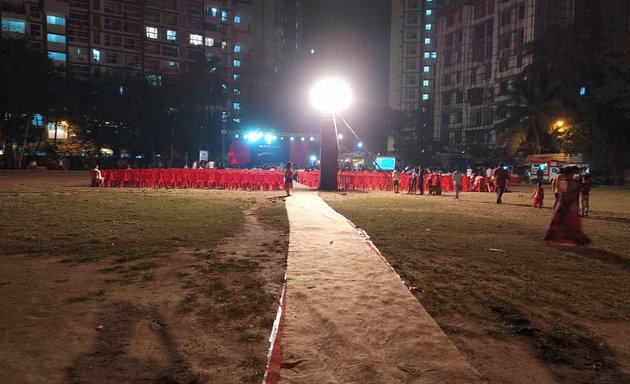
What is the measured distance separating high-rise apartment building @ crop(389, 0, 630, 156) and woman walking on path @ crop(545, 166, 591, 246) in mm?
44967

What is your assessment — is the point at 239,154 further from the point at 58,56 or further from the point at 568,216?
the point at 568,216

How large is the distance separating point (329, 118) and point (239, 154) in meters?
29.8

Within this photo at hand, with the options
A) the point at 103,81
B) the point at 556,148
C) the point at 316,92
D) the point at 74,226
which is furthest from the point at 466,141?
the point at 74,226

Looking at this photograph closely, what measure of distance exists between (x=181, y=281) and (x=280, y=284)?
1.48 m

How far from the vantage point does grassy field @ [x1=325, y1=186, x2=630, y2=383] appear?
4168 mm

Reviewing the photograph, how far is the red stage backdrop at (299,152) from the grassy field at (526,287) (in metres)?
40.0

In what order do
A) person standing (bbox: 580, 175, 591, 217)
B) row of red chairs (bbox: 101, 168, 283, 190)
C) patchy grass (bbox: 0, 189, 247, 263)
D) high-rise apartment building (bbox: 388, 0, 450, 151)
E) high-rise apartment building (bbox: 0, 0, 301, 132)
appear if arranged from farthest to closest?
1. high-rise apartment building (bbox: 388, 0, 450, 151)
2. high-rise apartment building (bbox: 0, 0, 301, 132)
3. row of red chairs (bbox: 101, 168, 283, 190)
4. person standing (bbox: 580, 175, 591, 217)
5. patchy grass (bbox: 0, 189, 247, 263)

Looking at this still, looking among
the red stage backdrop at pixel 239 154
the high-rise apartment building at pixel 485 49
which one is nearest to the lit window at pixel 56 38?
the red stage backdrop at pixel 239 154

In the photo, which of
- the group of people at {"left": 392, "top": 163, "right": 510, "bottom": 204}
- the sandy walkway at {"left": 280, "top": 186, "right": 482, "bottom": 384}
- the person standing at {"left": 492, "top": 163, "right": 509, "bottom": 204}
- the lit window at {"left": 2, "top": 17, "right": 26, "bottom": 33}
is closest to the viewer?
the sandy walkway at {"left": 280, "top": 186, "right": 482, "bottom": 384}

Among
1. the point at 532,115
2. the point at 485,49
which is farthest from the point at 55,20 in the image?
the point at 532,115

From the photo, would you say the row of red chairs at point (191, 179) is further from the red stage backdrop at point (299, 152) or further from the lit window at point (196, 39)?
the lit window at point (196, 39)

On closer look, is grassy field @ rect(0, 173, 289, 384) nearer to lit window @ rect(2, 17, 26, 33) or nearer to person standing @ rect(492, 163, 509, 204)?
person standing @ rect(492, 163, 509, 204)

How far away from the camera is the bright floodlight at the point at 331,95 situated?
22.4 m

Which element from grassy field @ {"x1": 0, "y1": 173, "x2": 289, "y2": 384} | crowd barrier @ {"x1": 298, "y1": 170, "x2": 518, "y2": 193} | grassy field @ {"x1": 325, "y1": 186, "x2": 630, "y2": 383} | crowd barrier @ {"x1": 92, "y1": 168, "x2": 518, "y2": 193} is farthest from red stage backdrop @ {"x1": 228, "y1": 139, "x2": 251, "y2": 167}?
grassy field @ {"x1": 0, "y1": 173, "x2": 289, "y2": 384}
